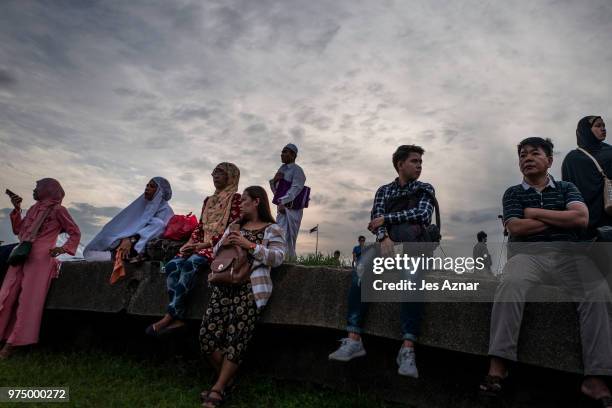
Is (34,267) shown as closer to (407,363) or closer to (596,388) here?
(407,363)

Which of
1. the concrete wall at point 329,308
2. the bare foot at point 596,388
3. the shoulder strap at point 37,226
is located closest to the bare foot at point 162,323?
the concrete wall at point 329,308

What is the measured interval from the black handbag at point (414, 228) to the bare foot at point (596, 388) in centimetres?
136

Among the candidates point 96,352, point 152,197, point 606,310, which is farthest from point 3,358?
point 606,310

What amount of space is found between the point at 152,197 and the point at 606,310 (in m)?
5.05

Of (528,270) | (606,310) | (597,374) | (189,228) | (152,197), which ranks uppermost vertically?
(152,197)

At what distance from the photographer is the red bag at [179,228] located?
5.45m

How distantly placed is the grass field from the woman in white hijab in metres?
1.27

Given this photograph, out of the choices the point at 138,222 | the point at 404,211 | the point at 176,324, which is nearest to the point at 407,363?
the point at 404,211

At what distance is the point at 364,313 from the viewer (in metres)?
3.81

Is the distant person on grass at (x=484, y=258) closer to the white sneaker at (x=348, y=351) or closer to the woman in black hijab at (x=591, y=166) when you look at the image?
the woman in black hijab at (x=591, y=166)

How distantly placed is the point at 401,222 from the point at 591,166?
1.90m

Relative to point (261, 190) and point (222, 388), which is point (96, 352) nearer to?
point (222, 388)

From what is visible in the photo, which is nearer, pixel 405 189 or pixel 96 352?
pixel 405 189

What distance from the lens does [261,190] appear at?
4.69 meters
